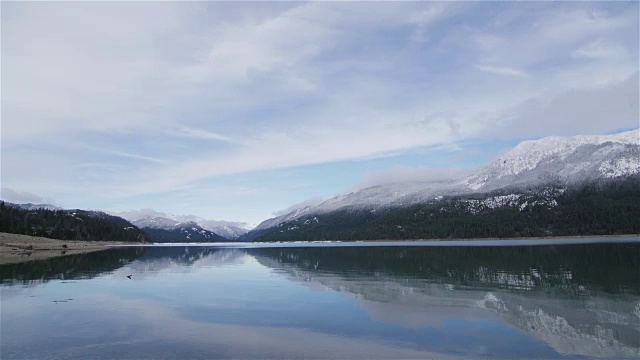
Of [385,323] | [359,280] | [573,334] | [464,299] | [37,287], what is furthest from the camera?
[359,280]

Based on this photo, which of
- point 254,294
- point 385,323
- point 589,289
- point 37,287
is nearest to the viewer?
point 385,323

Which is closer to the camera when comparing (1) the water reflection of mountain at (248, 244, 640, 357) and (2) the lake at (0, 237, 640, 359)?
(2) the lake at (0, 237, 640, 359)

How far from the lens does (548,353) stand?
782 inches

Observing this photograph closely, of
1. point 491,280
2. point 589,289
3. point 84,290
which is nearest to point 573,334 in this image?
point 589,289

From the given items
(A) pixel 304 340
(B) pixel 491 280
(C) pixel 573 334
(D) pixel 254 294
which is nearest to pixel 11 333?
(A) pixel 304 340

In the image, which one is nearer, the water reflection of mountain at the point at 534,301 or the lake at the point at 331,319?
the lake at the point at 331,319

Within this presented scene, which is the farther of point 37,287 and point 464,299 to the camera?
point 37,287

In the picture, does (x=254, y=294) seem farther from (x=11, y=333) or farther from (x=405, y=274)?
(x=405, y=274)

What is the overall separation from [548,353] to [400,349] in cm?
709

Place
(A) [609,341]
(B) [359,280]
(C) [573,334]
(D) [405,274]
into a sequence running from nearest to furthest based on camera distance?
1. (A) [609,341]
2. (C) [573,334]
3. (B) [359,280]
4. (D) [405,274]

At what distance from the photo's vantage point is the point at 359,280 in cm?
5044

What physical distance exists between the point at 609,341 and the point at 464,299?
44.7ft

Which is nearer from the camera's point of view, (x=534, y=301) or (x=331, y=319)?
(x=331, y=319)

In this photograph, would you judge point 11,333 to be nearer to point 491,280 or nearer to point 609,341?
point 609,341
